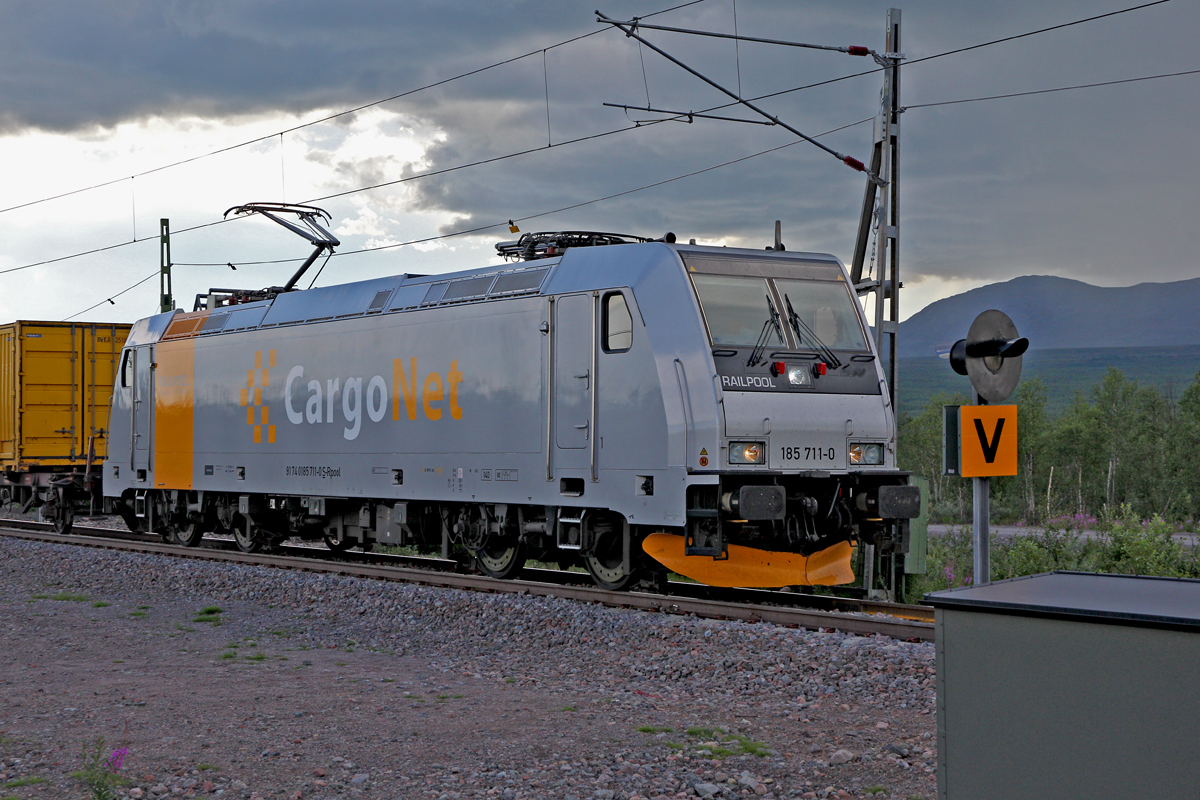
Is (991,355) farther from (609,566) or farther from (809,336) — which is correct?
(609,566)

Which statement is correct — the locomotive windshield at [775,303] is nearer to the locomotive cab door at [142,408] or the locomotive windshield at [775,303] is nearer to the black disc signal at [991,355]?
the black disc signal at [991,355]

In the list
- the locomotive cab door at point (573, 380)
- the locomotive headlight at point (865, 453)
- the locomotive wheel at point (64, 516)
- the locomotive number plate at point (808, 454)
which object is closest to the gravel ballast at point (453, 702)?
the locomotive cab door at point (573, 380)

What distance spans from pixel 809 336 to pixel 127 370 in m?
14.4

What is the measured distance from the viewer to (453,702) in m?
8.09

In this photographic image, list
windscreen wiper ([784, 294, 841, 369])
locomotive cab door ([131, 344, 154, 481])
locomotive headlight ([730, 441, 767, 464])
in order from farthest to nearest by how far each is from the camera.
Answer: locomotive cab door ([131, 344, 154, 481]) → windscreen wiper ([784, 294, 841, 369]) → locomotive headlight ([730, 441, 767, 464])

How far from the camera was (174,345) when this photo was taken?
20.6 meters

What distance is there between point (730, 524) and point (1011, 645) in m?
8.00

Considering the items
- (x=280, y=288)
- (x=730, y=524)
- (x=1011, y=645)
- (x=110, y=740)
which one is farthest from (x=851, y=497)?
(x=280, y=288)

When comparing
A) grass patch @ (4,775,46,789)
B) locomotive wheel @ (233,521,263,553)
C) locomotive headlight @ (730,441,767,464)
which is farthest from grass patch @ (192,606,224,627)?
locomotive wheel @ (233,521,263,553)

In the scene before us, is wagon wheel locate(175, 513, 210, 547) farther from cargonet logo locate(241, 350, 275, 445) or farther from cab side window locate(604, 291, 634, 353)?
cab side window locate(604, 291, 634, 353)

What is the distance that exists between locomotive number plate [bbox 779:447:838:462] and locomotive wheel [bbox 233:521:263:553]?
10520mm

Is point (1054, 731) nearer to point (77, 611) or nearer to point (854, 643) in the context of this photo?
point (854, 643)

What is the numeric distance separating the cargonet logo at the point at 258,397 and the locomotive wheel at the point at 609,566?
→ 677 centimetres

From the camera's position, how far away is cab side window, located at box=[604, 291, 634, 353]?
485 inches
